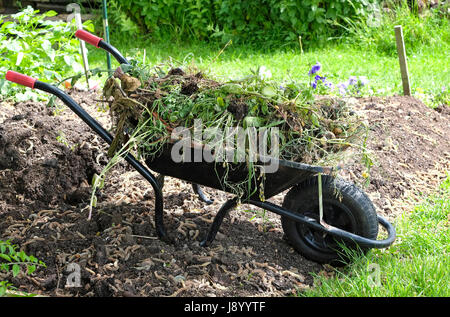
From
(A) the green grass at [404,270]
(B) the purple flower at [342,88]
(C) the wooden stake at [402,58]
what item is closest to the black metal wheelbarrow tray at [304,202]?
(A) the green grass at [404,270]

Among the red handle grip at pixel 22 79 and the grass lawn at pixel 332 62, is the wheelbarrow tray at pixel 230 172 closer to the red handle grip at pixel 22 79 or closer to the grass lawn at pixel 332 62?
the red handle grip at pixel 22 79

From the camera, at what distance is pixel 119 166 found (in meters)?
3.95

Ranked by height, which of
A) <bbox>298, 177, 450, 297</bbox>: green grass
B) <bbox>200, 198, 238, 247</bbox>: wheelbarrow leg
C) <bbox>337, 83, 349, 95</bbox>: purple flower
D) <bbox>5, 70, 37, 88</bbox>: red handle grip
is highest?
<bbox>5, 70, 37, 88</bbox>: red handle grip

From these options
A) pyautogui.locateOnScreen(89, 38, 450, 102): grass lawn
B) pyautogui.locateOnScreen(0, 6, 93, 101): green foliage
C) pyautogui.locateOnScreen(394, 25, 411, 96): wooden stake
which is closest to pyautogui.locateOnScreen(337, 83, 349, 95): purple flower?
pyautogui.locateOnScreen(89, 38, 450, 102): grass lawn

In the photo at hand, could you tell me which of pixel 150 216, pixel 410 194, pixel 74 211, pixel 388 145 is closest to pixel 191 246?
pixel 150 216

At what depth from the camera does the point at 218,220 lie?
3002mm

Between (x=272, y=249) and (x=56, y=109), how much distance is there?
206 cm

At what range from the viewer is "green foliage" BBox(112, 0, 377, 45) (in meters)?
7.00

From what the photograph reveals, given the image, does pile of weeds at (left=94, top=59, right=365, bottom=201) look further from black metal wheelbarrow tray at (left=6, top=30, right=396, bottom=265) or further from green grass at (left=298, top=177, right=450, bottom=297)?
green grass at (left=298, top=177, right=450, bottom=297)

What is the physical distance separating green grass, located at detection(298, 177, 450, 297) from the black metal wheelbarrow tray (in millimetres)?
119

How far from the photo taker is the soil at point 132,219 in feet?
9.40

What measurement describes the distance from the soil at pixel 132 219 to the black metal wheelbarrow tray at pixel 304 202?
126mm

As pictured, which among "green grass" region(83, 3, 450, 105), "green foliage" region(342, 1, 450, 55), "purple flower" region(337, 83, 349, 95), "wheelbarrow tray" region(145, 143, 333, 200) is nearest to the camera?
"wheelbarrow tray" region(145, 143, 333, 200)

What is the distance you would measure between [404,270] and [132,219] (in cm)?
148
